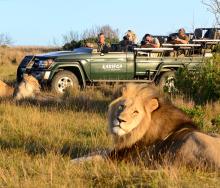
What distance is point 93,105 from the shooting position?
13508 millimetres

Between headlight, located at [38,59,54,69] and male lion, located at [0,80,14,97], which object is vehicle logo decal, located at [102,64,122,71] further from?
male lion, located at [0,80,14,97]

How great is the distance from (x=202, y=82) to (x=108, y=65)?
13.6 feet

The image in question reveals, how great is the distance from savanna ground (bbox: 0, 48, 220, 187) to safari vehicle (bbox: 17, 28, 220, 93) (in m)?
2.23

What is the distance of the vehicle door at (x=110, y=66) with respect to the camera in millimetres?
17688

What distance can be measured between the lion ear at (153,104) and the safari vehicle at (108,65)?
10.6m

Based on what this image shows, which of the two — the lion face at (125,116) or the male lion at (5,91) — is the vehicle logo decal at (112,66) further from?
the lion face at (125,116)

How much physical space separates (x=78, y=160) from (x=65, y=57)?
10.9 m

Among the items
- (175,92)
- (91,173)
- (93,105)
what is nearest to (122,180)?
(91,173)

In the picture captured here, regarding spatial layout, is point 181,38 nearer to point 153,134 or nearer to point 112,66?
point 112,66

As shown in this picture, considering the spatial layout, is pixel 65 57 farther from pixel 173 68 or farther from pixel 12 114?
pixel 12 114

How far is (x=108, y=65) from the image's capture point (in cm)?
1781

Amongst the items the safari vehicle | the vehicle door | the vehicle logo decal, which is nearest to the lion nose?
the safari vehicle

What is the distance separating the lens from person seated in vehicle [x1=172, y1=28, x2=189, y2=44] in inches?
734

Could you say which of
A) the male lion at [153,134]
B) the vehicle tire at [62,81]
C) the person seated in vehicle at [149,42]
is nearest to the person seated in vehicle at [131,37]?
the person seated in vehicle at [149,42]
